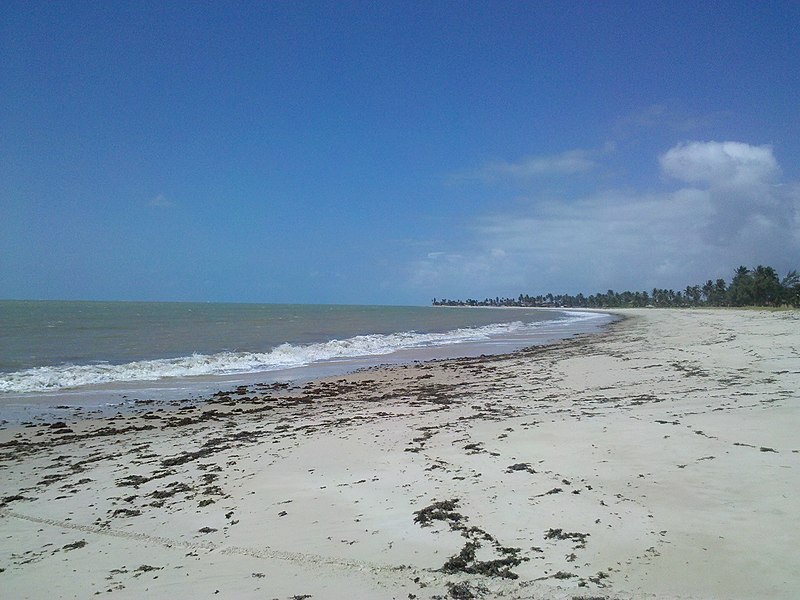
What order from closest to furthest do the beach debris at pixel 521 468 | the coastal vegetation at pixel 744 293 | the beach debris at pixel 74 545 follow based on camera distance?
the beach debris at pixel 74 545 → the beach debris at pixel 521 468 → the coastal vegetation at pixel 744 293

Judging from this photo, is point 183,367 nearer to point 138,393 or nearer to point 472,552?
point 138,393

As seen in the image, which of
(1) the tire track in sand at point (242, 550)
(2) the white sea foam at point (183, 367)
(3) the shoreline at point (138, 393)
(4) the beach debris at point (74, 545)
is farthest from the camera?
(2) the white sea foam at point (183, 367)

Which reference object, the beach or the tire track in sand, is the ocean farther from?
the tire track in sand

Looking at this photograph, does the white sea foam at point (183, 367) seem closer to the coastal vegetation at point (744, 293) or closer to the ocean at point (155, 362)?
the ocean at point (155, 362)

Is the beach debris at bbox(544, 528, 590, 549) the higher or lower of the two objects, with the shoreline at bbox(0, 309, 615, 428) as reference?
higher

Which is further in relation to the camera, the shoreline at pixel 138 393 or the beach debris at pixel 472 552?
the shoreline at pixel 138 393

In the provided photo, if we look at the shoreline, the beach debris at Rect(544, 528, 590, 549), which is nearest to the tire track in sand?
the beach debris at Rect(544, 528, 590, 549)

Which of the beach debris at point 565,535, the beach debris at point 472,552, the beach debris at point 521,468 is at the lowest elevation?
the beach debris at point 472,552

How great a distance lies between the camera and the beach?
13.3 ft

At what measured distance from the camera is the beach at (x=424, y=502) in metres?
4.04

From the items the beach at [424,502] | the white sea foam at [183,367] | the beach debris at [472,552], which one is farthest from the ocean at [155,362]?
the beach debris at [472,552]

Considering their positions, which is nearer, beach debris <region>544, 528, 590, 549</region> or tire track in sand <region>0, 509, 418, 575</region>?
tire track in sand <region>0, 509, 418, 575</region>

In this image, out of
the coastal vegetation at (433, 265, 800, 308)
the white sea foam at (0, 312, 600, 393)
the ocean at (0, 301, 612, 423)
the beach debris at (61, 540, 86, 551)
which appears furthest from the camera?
the coastal vegetation at (433, 265, 800, 308)

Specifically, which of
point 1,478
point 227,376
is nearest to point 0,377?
point 227,376
